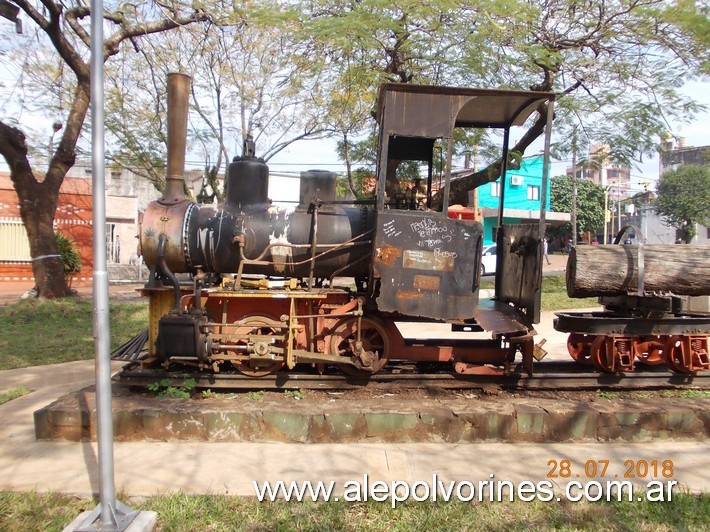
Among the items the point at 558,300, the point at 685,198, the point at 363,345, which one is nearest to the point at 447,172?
the point at 363,345

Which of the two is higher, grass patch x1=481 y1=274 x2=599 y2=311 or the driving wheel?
the driving wheel

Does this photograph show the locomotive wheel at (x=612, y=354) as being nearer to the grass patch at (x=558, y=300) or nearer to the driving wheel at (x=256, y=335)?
the driving wheel at (x=256, y=335)

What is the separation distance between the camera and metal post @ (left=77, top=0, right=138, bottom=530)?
303 cm

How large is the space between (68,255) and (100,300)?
1712 cm

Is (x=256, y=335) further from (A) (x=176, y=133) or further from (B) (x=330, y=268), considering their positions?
(A) (x=176, y=133)

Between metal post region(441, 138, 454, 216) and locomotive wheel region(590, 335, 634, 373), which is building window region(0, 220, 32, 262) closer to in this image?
metal post region(441, 138, 454, 216)

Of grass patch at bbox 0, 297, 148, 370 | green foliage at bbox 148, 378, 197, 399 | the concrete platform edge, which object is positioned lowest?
grass patch at bbox 0, 297, 148, 370

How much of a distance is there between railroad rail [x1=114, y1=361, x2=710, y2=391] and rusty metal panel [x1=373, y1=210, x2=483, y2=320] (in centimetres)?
90

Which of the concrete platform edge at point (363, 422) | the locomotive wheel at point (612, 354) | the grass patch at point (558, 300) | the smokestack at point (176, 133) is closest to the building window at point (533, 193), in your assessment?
the grass patch at point (558, 300)

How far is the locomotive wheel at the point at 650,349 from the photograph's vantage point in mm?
5953

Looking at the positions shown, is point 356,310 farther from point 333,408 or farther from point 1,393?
point 1,393

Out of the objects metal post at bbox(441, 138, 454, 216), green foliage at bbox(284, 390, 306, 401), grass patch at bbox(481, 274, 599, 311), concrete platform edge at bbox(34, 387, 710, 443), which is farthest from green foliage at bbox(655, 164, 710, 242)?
green foliage at bbox(284, 390, 306, 401)

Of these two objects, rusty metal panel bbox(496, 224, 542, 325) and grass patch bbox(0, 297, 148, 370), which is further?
grass patch bbox(0, 297, 148, 370)

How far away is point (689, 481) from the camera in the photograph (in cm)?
417
